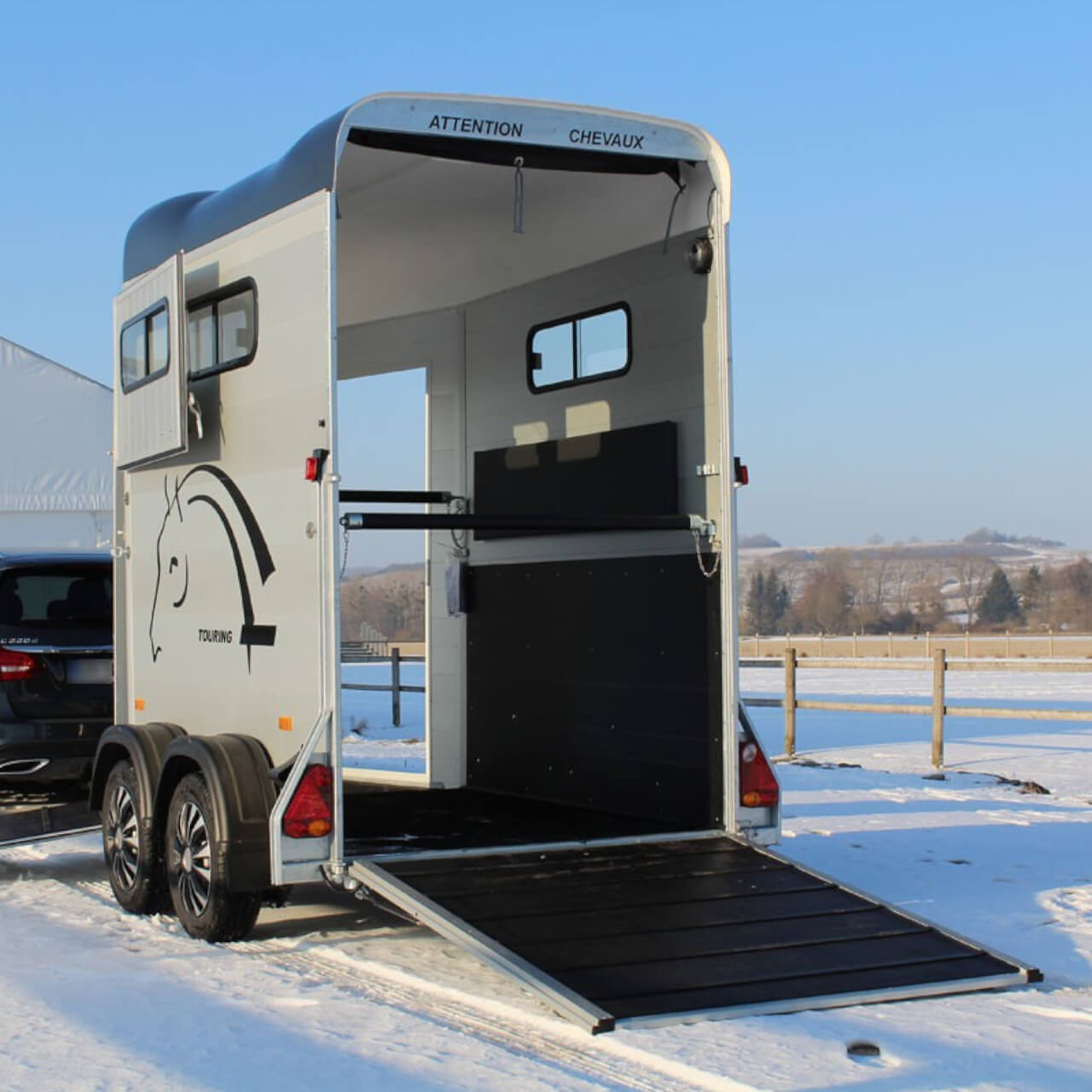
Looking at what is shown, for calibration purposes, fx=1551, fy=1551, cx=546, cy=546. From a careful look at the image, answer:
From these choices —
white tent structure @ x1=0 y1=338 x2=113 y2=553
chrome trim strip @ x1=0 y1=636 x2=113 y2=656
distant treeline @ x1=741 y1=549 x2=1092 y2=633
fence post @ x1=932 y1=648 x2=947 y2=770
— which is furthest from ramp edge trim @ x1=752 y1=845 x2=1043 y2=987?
distant treeline @ x1=741 y1=549 x2=1092 y2=633

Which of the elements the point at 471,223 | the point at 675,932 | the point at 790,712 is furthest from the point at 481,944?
the point at 790,712

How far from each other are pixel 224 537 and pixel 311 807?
5.19ft

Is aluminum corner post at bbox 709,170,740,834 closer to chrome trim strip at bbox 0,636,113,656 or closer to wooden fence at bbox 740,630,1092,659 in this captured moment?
chrome trim strip at bbox 0,636,113,656

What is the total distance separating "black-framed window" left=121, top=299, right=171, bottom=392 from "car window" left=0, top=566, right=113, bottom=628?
4.77 feet

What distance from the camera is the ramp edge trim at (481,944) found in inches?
186

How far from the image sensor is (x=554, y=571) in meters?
7.88

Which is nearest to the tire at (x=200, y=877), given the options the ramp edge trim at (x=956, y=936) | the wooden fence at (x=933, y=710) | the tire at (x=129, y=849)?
the tire at (x=129, y=849)

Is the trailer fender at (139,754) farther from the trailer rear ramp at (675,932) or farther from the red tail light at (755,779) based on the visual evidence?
the red tail light at (755,779)

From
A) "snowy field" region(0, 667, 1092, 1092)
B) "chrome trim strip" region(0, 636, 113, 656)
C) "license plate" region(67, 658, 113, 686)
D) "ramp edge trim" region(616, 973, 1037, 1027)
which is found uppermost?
"chrome trim strip" region(0, 636, 113, 656)

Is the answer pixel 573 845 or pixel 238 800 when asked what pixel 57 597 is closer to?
pixel 238 800

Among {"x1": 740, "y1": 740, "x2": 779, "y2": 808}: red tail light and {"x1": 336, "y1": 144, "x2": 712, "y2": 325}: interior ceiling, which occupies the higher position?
{"x1": 336, "y1": 144, "x2": 712, "y2": 325}: interior ceiling

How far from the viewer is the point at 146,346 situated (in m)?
7.31

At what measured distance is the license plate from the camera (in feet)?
27.5

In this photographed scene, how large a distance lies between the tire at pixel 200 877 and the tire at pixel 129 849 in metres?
0.18
